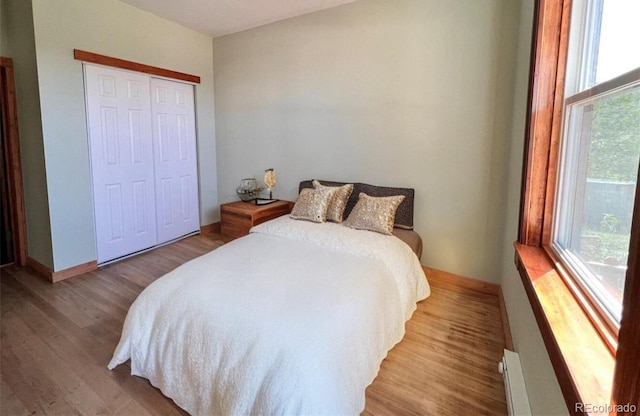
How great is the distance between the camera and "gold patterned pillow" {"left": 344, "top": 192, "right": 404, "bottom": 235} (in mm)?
2646

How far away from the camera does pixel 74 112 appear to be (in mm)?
2953

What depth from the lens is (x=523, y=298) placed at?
64.1 inches

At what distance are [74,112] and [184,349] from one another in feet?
8.92

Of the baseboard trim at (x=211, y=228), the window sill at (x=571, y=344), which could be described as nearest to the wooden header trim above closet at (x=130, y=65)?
the baseboard trim at (x=211, y=228)

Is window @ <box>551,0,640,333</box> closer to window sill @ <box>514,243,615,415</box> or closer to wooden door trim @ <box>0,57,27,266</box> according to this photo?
window sill @ <box>514,243,615,415</box>

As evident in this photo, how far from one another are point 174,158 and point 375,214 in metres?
2.73

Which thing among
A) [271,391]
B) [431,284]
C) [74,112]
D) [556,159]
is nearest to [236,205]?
[74,112]

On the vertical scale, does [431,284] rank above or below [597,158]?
below

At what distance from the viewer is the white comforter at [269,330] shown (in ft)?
4.13

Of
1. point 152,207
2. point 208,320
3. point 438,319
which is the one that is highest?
point 152,207

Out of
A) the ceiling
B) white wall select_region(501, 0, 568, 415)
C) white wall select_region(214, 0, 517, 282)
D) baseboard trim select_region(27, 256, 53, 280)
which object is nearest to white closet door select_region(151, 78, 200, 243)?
the ceiling

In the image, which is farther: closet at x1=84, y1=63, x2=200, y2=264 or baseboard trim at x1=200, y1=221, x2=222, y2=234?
baseboard trim at x1=200, y1=221, x2=222, y2=234

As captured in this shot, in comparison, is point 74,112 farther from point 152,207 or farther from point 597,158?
point 597,158

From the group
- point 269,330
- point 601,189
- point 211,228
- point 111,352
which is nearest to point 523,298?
point 601,189
